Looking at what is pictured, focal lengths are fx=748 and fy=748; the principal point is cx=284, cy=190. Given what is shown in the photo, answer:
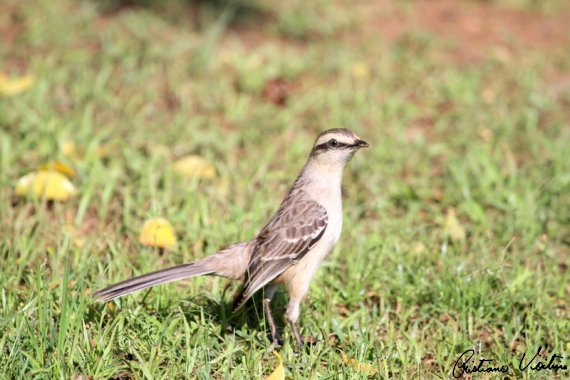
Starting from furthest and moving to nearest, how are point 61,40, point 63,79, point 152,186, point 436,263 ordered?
point 61,40, point 63,79, point 152,186, point 436,263

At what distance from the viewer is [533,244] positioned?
634cm

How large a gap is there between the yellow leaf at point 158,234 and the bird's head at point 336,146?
4.31 feet

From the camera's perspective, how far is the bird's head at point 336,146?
541cm

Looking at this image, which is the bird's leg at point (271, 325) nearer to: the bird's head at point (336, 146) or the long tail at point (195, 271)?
the long tail at point (195, 271)

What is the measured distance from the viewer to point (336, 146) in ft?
17.8

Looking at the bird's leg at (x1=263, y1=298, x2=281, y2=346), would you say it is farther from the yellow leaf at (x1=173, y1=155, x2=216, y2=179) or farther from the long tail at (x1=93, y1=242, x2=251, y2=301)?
the yellow leaf at (x1=173, y1=155, x2=216, y2=179)

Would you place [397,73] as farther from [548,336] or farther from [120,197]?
[548,336]

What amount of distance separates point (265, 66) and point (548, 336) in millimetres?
5221

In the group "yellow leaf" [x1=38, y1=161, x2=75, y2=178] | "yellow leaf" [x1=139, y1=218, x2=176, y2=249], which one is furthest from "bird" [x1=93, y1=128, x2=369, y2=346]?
"yellow leaf" [x1=38, y1=161, x2=75, y2=178]

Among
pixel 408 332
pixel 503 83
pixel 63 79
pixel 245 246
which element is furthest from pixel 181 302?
pixel 503 83
